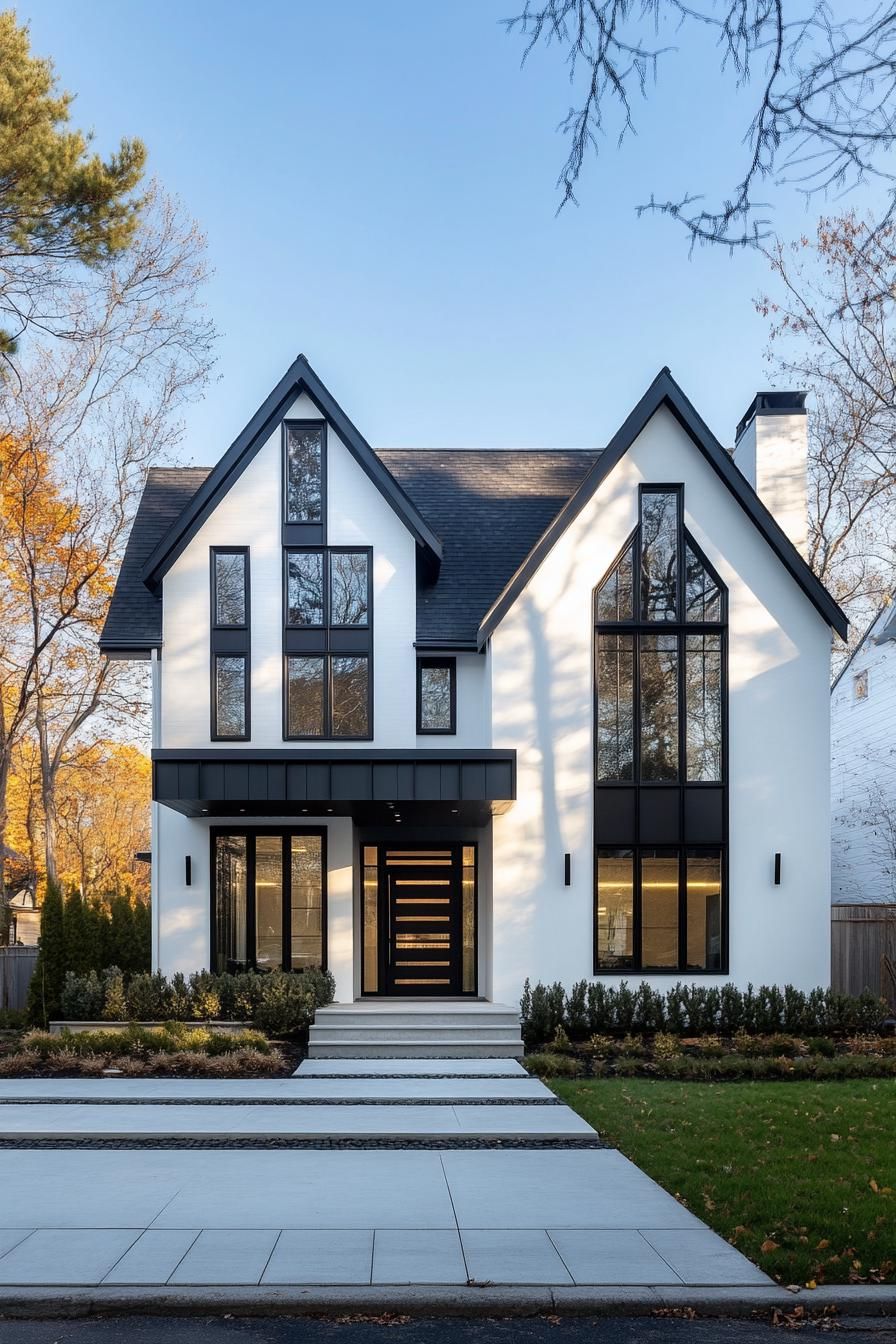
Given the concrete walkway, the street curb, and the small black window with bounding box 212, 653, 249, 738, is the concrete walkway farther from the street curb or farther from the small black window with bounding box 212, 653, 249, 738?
the small black window with bounding box 212, 653, 249, 738

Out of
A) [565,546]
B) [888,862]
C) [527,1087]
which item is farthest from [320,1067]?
[888,862]

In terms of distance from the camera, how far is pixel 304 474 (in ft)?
63.4

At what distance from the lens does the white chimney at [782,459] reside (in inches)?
784

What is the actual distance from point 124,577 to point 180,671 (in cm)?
242

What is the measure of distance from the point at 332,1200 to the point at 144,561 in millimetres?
14007

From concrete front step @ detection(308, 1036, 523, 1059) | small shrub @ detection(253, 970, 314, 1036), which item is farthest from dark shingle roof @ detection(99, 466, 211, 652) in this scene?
concrete front step @ detection(308, 1036, 523, 1059)

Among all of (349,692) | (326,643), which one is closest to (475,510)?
(326,643)

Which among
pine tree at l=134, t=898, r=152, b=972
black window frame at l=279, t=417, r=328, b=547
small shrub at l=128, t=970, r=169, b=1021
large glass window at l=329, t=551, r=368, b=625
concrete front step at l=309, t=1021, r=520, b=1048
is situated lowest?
concrete front step at l=309, t=1021, r=520, b=1048

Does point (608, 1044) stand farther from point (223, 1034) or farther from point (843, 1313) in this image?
point (843, 1313)

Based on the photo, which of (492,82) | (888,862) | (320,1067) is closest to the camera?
(492,82)

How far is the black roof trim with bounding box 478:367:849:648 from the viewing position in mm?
17984

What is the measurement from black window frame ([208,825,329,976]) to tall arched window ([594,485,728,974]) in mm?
4277

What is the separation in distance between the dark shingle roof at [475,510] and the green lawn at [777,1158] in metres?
8.66

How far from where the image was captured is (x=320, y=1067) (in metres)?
14.7
